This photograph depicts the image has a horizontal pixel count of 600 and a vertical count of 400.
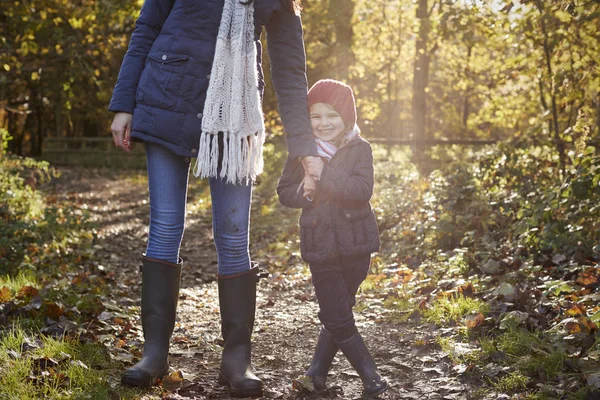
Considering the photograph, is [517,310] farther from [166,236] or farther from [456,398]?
[166,236]

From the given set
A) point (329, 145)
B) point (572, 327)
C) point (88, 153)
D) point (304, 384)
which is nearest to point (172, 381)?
point (304, 384)

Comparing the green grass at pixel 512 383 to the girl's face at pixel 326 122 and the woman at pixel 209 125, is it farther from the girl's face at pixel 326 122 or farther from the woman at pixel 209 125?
the girl's face at pixel 326 122

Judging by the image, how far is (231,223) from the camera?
3451 mm

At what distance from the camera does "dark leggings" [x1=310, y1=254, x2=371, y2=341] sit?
3.30m

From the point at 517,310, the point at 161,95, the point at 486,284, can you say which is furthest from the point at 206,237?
the point at 161,95

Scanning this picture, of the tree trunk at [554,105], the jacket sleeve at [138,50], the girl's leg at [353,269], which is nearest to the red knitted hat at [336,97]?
the girl's leg at [353,269]

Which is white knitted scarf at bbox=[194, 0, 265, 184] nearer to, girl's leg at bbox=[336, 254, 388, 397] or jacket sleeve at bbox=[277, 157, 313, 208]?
jacket sleeve at bbox=[277, 157, 313, 208]

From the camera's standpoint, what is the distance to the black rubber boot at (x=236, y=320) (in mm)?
3447

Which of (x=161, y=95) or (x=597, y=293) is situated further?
(x=597, y=293)

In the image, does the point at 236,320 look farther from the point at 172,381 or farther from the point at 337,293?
the point at 337,293

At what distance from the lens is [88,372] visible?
3.37 metres

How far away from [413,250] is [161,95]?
4474 mm

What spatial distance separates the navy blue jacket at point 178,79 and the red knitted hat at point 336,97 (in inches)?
2.9

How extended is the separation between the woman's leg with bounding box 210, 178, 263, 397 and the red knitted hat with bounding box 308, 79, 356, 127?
2.05ft
